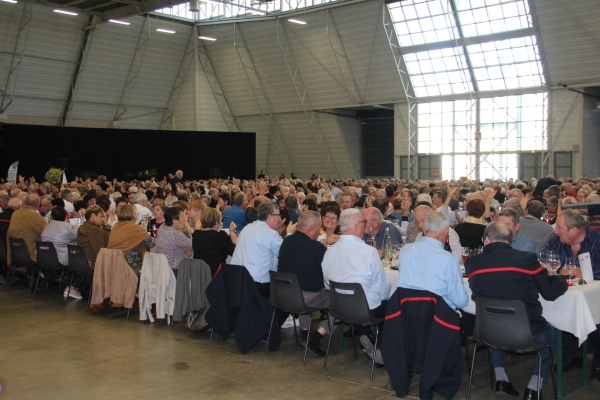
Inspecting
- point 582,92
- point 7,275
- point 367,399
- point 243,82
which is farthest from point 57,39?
point 367,399

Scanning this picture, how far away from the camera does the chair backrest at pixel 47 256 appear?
297 inches

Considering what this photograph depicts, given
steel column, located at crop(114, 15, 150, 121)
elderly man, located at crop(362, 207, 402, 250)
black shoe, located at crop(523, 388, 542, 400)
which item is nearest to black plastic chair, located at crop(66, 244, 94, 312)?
elderly man, located at crop(362, 207, 402, 250)

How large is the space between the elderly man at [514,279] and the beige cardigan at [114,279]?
13.0ft

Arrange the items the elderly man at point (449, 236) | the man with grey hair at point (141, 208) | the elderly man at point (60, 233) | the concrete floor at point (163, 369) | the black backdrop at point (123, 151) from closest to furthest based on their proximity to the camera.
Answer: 1. the concrete floor at point (163, 369)
2. the elderly man at point (449, 236)
3. the elderly man at point (60, 233)
4. the man with grey hair at point (141, 208)
5. the black backdrop at point (123, 151)

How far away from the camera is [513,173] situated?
925 inches

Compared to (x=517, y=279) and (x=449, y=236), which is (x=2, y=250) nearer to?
(x=449, y=236)

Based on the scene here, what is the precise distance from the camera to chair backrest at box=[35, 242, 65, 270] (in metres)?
7.54

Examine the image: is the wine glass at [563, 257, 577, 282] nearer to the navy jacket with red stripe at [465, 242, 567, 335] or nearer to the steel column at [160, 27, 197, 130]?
the navy jacket with red stripe at [465, 242, 567, 335]

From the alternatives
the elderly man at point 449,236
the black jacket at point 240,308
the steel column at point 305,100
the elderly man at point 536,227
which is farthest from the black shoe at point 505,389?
the steel column at point 305,100

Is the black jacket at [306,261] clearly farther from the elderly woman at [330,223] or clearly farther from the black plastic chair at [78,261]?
the black plastic chair at [78,261]

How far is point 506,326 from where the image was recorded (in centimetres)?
404

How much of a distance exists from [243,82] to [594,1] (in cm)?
→ 1567

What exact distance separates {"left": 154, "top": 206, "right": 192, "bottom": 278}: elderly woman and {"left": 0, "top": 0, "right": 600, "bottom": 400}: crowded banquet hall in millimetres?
21

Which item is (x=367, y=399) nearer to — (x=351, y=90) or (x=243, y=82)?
(x=351, y=90)
